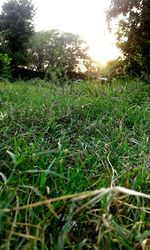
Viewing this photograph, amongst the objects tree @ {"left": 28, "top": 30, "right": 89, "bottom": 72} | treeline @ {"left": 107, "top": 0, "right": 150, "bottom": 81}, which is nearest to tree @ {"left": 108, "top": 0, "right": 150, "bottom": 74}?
treeline @ {"left": 107, "top": 0, "right": 150, "bottom": 81}

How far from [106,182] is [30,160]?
328 millimetres

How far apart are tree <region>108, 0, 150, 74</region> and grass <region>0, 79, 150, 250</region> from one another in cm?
657

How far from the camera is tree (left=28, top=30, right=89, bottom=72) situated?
25.3m

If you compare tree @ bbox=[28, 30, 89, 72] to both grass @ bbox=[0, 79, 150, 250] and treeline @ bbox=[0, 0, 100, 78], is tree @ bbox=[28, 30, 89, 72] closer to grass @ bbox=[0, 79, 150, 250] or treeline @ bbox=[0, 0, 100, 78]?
treeline @ bbox=[0, 0, 100, 78]

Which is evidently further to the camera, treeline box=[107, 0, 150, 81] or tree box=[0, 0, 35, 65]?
tree box=[0, 0, 35, 65]

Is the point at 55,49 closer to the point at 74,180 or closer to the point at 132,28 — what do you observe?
the point at 132,28

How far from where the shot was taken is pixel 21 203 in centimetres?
106

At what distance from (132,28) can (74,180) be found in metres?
9.91

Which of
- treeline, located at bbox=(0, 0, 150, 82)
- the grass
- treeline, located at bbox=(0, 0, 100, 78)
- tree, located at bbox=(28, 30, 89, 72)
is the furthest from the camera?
tree, located at bbox=(28, 30, 89, 72)

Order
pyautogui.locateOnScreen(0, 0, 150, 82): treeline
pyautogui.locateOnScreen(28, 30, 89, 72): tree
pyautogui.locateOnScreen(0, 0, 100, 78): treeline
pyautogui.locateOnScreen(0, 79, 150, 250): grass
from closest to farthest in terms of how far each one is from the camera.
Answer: pyautogui.locateOnScreen(0, 79, 150, 250): grass, pyautogui.locateOnScreen(0, 0, 150, 82): treeline, pyautogui.locateOnScreen(0, 0, 100, 78): treeline, pyautogui.locateOnScreen(28, 30, 89, 72): tree

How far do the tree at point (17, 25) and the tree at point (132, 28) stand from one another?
41.0ft

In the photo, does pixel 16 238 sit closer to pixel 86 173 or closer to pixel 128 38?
pixel 86 173

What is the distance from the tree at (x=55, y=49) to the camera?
25.3 meters

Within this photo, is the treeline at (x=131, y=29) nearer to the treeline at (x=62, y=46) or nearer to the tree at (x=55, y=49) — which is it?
the treeline at (x=62, y=46)
